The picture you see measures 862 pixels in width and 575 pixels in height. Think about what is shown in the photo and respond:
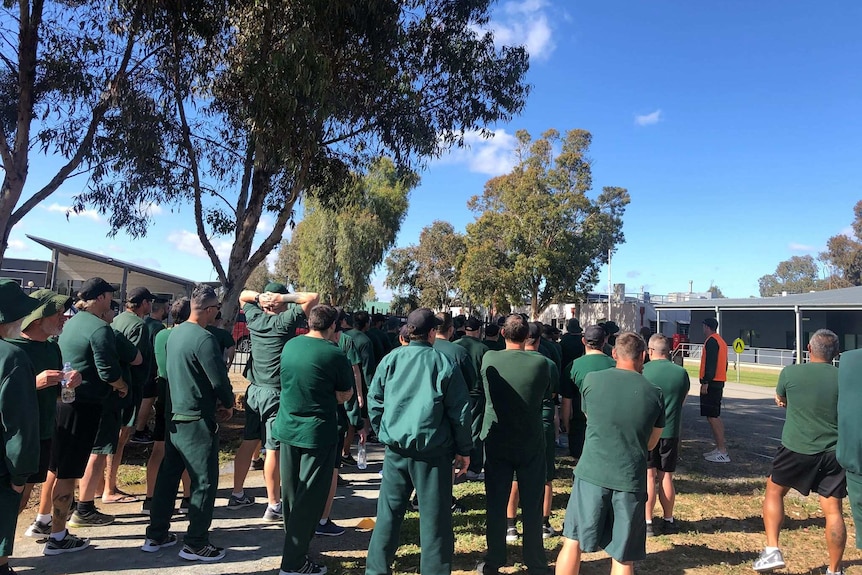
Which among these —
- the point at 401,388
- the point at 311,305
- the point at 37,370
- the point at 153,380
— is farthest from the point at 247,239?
the point at 401,388

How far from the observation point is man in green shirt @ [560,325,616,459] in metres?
4.88

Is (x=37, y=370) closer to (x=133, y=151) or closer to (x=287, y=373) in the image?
(x=287, y=373)

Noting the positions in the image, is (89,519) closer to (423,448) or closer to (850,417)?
(423,448)

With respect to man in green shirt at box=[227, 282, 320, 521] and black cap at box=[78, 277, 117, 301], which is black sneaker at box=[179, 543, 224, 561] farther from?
black cap at box=[78, 277, 117, 301]

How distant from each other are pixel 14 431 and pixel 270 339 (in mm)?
2216

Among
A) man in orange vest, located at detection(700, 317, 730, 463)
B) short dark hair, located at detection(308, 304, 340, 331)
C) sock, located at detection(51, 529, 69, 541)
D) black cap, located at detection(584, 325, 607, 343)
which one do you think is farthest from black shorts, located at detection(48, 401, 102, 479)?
man in orange vest, located at detection(700, 317, 730, 463)

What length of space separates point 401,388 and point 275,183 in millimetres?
8527

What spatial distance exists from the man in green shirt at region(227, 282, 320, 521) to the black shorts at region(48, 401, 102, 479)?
131cm

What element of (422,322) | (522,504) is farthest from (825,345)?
(422,322)

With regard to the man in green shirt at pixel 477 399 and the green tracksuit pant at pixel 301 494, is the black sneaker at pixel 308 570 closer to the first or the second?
the green tracksuit pant at pixel 301 494

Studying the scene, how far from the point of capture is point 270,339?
4.93m

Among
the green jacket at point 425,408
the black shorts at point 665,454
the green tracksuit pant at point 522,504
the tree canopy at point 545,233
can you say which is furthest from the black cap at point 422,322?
the tree canopy at point 545,233

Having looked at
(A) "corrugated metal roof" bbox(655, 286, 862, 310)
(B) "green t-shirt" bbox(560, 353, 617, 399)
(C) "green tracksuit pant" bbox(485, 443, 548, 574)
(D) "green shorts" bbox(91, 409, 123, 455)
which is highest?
(A) "corrugated metal roof" bbox(655, 286, 862, 310)

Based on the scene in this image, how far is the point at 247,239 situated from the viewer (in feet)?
31.4
